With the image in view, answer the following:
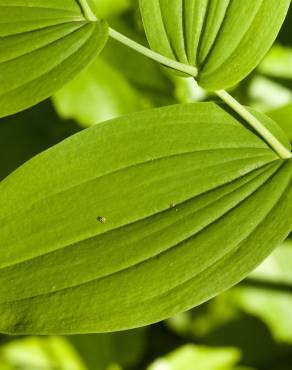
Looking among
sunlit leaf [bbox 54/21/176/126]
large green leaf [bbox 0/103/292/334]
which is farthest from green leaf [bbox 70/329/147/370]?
large green leaf [bbox 0/103/292/334]

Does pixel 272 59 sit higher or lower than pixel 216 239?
higher

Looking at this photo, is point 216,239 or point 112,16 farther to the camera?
point 112,16

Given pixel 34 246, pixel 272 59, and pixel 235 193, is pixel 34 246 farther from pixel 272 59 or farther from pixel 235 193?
pixel 272 59

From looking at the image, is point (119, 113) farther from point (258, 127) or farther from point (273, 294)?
point (258, 127)

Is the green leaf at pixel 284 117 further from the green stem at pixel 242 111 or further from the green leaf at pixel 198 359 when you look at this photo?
the green leaf at pixel 198 359

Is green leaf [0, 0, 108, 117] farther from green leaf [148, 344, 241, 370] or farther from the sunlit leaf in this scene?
green leaf [148, 344, 241, 370]

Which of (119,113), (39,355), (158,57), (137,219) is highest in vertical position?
(119,113)

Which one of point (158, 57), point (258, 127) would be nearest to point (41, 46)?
point (158, 57)

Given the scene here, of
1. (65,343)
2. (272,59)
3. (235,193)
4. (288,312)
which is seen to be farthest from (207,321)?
(235,193)
